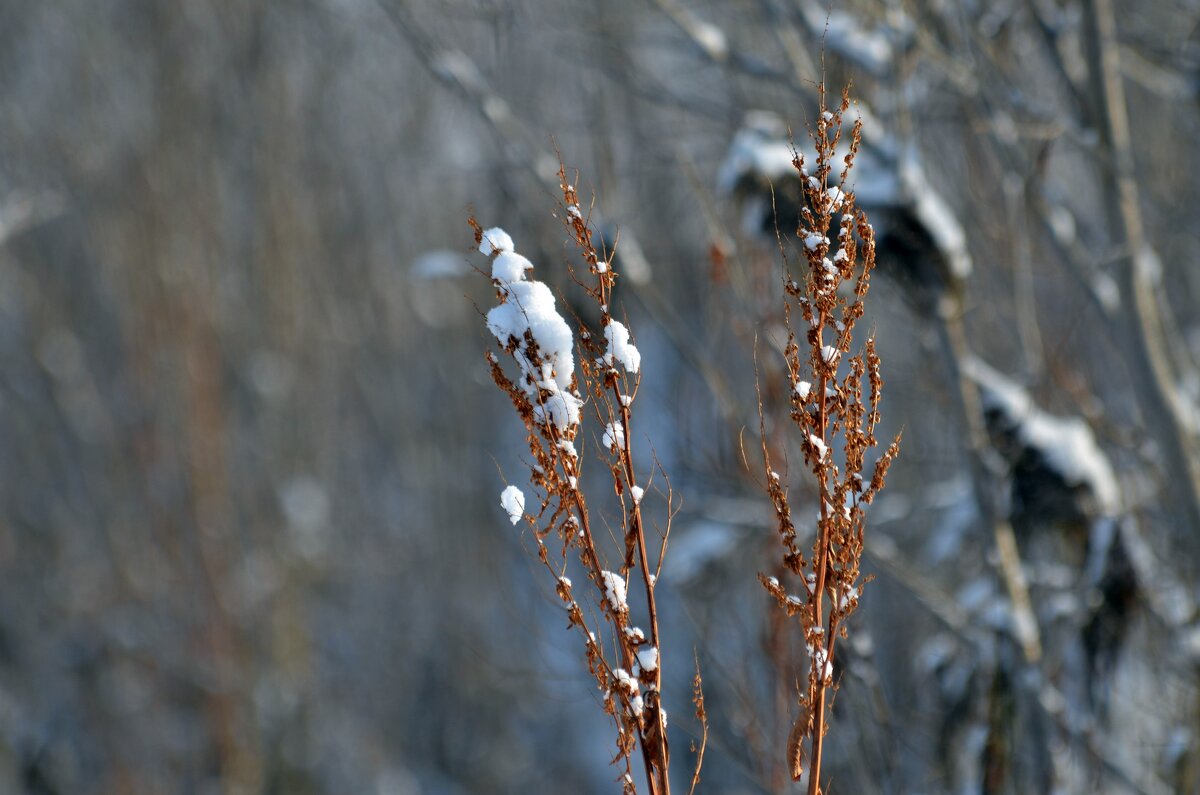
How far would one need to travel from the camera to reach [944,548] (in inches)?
171

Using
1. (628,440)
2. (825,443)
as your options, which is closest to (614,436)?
(628,440)

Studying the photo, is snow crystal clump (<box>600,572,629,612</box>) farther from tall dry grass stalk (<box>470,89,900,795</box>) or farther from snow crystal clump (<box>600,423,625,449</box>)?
snow crystal clump (<box>600,423,625,449</box>)

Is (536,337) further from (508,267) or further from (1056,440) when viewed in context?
(1056,440)

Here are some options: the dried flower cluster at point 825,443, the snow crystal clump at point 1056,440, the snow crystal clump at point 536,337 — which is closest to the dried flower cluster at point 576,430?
the snow crystal clump at point 536,337

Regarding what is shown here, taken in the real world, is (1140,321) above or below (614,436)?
above

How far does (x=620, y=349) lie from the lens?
1336 millimetres

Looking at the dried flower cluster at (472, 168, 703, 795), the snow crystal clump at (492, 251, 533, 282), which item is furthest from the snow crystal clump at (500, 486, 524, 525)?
the snow crystal clump at (492, 251, 533, 282)

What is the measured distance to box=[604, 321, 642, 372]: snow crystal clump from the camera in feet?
4.37

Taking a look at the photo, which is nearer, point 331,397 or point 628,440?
point 628,440

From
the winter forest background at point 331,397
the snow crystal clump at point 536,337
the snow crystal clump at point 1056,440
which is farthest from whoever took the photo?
the winter forest background at point 331,397

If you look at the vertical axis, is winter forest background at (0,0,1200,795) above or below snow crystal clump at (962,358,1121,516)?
above

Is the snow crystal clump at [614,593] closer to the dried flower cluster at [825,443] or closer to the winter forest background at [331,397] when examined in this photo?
the dried flower cluster at [825,443]

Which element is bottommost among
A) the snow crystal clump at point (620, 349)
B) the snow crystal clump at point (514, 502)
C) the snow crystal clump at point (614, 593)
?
the snow crystal clump at point (614, 593)

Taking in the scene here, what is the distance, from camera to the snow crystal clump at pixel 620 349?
133 cm
